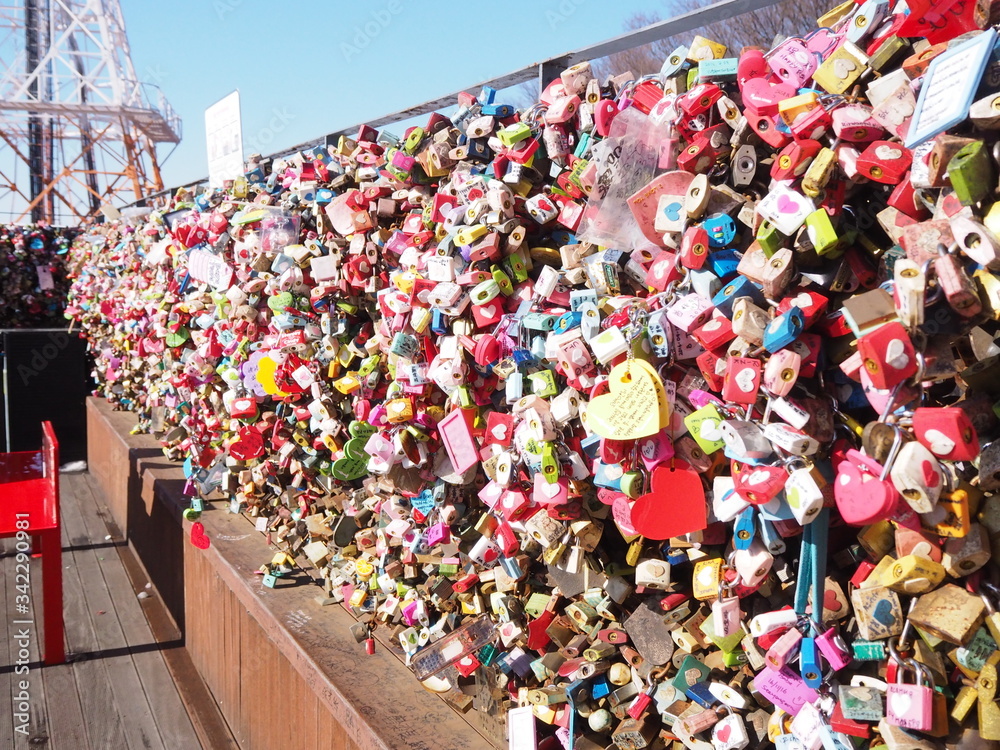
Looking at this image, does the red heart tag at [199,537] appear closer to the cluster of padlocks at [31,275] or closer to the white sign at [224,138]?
the white sign at [224,138]

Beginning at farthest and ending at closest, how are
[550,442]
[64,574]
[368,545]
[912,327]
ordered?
1. [64,574]
2. [368,545]
3. [550,442]
4. [912,327]

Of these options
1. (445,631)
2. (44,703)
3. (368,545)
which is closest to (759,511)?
(445,631)

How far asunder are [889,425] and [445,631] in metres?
1.39

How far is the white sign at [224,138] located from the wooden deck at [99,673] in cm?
226

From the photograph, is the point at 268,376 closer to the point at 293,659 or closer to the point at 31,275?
Result: the point at 293,659

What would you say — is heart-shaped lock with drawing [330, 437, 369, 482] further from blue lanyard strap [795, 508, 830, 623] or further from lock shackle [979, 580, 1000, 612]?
lock shackle [979, 580, 1000, 612]

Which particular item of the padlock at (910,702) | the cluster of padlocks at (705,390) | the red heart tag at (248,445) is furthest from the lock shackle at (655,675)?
the red heart tag at (248,445)

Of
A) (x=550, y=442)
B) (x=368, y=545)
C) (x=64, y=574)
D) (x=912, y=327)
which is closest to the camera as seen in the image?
(x=912, y=327)

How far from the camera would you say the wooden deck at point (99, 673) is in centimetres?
283

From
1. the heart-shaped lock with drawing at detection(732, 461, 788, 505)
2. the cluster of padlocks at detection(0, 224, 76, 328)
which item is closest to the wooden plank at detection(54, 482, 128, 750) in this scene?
the heart-shaped lock with drawing at detection(732, 461, 788, 505)

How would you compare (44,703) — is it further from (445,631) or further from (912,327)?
(912,327)

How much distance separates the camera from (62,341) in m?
7.30

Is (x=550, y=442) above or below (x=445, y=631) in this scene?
above

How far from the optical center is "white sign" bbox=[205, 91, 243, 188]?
3373 mm
